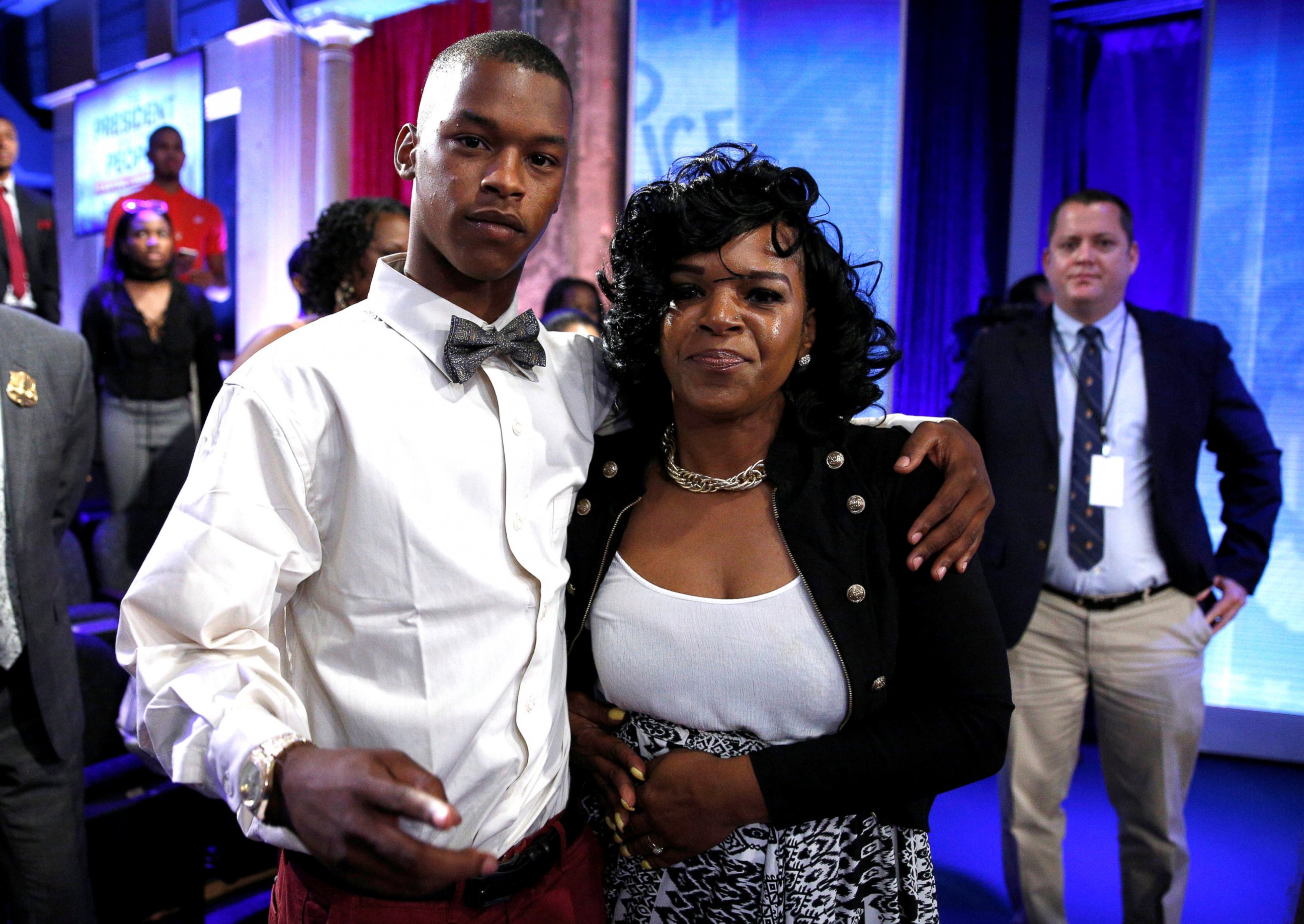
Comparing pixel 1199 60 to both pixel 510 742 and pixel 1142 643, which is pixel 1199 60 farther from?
pixel 510 742

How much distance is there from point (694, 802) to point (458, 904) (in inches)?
13.4

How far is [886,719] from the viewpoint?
1.37m

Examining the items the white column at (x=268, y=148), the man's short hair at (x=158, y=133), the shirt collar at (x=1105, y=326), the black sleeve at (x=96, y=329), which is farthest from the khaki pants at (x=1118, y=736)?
the man's short hair at (x=158, y=133)

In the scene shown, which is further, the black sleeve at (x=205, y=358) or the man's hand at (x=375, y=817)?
the black sleeve at (x=205, y=358)

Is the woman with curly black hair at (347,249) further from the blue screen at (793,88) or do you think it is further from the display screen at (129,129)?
the display screen at (129,129)

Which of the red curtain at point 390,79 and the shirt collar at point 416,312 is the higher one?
the red curtain at point 390,79

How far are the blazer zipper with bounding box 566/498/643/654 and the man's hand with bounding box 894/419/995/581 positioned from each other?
44 centimetres

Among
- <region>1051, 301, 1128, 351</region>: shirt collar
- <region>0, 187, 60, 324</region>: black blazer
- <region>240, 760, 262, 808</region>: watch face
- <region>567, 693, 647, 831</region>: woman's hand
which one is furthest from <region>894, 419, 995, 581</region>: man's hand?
<region>0, 187, 60, 324</region>: black blazer

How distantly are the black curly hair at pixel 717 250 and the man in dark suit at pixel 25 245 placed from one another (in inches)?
158

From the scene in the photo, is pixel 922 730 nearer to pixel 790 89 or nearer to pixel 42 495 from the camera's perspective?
pixel 42 495

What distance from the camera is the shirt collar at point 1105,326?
2939 millimetres

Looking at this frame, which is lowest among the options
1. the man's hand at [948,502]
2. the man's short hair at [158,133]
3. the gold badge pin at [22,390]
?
the man's hand at [948,502]

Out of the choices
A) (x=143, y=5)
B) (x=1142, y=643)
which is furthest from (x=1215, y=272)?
(x=143, y=5)

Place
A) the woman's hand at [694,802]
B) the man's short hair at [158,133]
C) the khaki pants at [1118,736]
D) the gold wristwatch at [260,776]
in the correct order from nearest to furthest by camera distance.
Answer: the gold wristwatch at [260,776] < the woman's hand at [694,802] < the khaki pants at [1118,736] < the man's short hair at [158,133]
